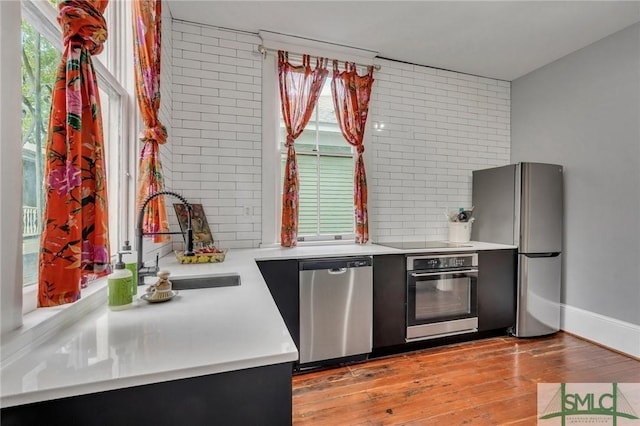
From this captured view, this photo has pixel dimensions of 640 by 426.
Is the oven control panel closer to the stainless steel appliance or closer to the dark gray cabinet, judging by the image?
the stainless steel appliance

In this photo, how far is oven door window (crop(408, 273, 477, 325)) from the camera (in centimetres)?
260

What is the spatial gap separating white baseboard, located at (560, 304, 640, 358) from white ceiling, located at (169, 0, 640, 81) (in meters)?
2.68

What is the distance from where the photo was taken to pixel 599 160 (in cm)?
283

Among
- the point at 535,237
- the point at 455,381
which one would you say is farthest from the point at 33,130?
the point at 535,237

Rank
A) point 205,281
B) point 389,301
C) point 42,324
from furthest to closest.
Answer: point 389,301 < point 205,281 < point 42,324

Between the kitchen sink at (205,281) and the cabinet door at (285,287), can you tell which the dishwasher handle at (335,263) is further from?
the kitchen sink at (205,281)

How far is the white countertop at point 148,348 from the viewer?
2.07ft

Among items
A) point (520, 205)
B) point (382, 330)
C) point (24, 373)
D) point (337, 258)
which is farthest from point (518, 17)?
point (24, 373)

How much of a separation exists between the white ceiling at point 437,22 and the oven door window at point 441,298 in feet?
7.48

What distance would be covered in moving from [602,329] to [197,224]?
381 cm

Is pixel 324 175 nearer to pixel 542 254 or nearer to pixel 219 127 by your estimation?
pixel 219 127

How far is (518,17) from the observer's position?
2.52 m

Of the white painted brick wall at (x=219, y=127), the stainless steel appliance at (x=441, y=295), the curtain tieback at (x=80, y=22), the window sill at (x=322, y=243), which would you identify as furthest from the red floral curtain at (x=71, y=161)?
the stainless steel appliance at (x=441, y=295)

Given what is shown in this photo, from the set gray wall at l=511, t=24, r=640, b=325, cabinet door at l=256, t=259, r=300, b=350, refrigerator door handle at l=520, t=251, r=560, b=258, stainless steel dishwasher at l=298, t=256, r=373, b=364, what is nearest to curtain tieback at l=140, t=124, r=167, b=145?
cabinet door at l=256, t=259, r=300, b=350
